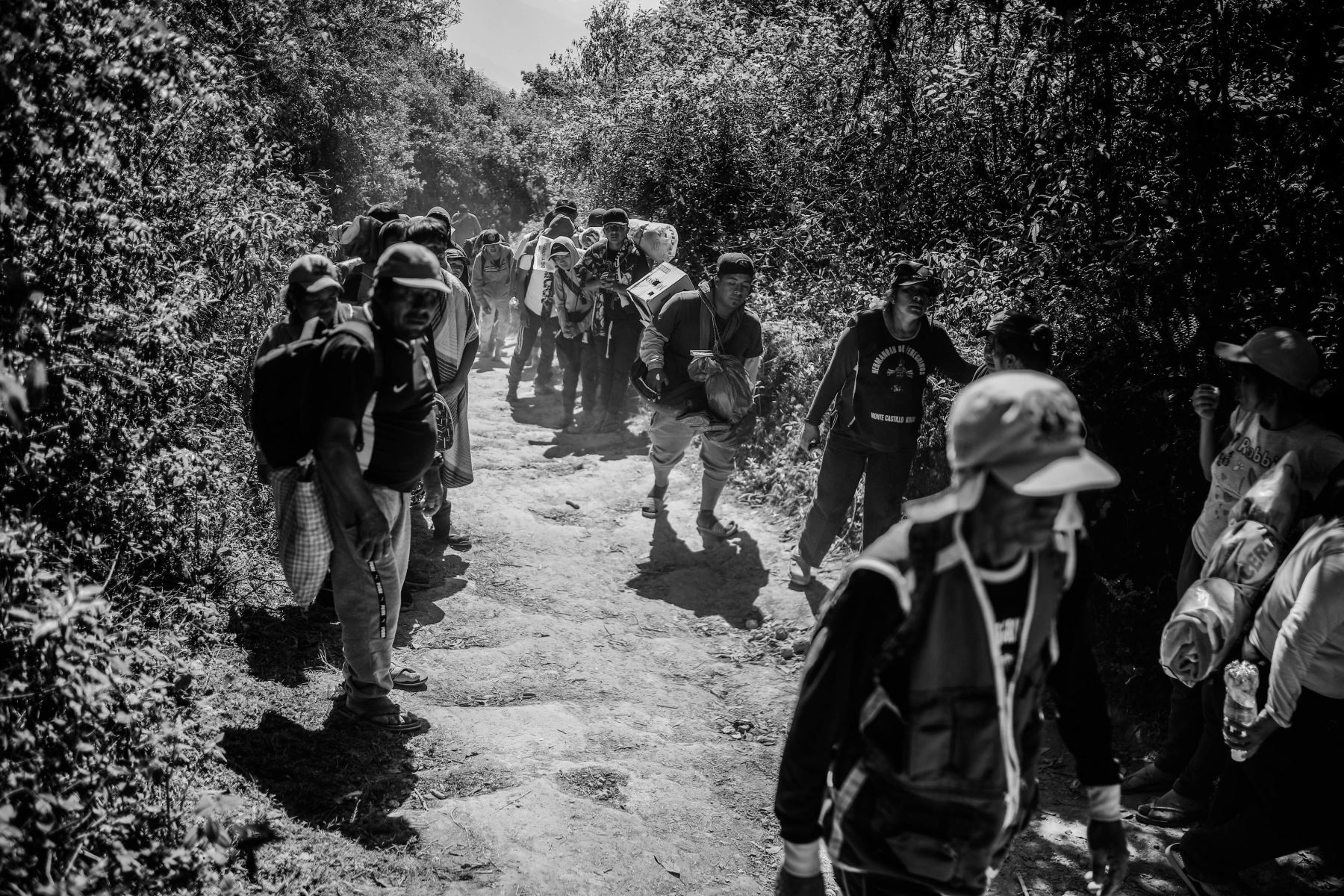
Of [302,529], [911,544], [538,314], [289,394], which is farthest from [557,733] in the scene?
[538,314]

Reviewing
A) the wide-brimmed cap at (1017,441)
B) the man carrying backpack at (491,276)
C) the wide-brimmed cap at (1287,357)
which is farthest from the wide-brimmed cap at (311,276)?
the man carrying backpack at (491,276)

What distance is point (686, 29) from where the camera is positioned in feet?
58.0

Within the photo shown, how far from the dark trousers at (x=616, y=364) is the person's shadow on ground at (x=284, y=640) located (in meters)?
5.37

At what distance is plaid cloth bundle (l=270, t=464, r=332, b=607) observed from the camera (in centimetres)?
437

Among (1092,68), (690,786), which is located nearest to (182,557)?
(690,786)

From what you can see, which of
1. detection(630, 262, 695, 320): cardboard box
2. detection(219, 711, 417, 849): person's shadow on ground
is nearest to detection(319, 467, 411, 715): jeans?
detection(219, 711, 417, 849): person's shadow on ground

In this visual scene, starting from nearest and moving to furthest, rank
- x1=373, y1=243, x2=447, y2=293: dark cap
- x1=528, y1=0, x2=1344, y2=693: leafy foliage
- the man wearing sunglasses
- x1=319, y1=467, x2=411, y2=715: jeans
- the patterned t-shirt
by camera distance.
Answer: the patterned t-shirt < x1=373, y1=243, x2=447, y2=293: dark cap < x1=319, y1=467, x2=411, y2=715: jeans < x1=528, y1=0, x2=1344, y2=693: leafy foliage < the man wearing sunglasses

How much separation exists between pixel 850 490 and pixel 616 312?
184 inches

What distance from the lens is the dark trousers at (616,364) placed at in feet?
35.2

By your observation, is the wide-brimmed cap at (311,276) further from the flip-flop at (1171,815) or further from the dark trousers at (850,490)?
the flip-flop at (1171,815)

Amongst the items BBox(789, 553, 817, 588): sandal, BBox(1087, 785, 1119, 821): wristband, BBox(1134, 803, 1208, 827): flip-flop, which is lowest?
BBox(1134, 803, 1208, 827): flip-flop

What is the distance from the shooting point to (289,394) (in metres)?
4.22

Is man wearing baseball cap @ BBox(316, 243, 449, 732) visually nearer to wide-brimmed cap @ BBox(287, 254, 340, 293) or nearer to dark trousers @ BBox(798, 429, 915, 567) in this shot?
wide-brimmed cap @ BBox(287, 254, 340, 293)

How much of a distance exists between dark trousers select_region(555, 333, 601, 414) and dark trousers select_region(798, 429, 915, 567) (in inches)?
193
